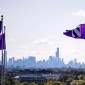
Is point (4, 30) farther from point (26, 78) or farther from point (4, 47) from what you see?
point (26, 78)

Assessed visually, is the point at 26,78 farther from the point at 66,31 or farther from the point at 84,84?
the point at 66,31

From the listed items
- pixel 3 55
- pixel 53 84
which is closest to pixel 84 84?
pixel 53 84

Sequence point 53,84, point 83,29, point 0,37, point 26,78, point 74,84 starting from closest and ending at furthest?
point 83,29 < point 0,37 < point 53,84 < point 74,84 < point 26,78

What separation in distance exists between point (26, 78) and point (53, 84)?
64457mm

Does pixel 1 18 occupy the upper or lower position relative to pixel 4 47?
upper

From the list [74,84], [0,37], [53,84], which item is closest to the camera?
[0,37]

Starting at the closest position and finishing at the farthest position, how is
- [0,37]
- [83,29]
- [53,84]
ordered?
[83,29] → [0,37] → [53,84]

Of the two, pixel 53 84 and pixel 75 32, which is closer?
pixel 75 32

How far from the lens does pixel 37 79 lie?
144 metres

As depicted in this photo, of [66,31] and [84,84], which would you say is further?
[84,84]

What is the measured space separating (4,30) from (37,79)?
391ft

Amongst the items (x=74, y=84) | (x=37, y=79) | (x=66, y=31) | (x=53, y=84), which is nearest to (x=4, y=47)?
(x=66, y=31)

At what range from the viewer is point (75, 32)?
21156mm

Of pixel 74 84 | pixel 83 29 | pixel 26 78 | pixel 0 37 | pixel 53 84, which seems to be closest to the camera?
pixel 83 29
